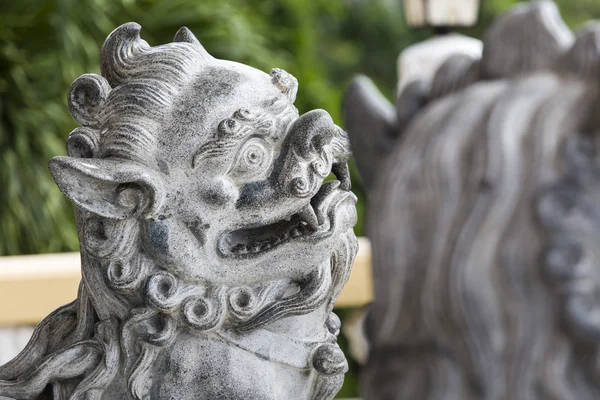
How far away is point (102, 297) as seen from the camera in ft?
2.75

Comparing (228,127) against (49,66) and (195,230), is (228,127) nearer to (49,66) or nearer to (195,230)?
(195,230)

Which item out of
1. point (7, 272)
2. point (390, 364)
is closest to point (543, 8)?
point (390, 364)

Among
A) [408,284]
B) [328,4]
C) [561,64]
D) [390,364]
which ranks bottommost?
[328,4]

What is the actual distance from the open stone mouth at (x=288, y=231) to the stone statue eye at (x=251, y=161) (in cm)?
5

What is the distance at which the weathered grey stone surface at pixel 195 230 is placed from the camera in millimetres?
812

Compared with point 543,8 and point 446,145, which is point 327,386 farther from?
point 543,8

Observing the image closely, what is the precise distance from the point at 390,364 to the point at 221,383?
806 mm

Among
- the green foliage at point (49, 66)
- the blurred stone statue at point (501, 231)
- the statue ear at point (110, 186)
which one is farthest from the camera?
the green foliage at point (49, 66)

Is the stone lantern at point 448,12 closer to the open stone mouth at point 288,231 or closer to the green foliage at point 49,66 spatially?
the green foliage at point 49,66

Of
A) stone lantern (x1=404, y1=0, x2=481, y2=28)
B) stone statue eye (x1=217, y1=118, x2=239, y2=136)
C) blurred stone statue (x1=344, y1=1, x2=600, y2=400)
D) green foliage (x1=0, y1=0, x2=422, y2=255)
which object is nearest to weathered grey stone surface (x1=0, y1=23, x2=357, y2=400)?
stone statue eye (x1=217, y1=118, x2=239, y2=136)

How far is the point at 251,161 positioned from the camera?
2.70ft

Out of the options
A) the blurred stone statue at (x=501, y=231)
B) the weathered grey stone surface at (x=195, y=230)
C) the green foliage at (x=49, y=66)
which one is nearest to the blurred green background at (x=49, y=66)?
the green foliage at (x=49, y=66)

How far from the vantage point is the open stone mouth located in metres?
0.83

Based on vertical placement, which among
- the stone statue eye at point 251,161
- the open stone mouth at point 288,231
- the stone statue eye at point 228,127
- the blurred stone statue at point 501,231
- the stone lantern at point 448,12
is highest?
the stone statue eye at point 228,127
